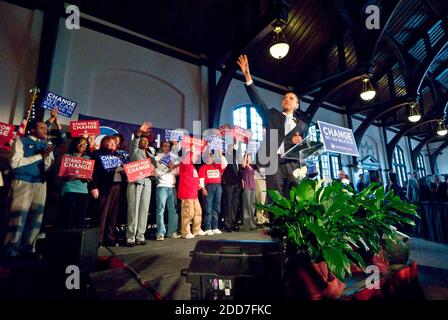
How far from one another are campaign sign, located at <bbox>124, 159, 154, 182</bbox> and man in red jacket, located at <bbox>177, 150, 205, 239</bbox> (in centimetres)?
65

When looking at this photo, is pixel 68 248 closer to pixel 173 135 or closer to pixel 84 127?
pixel 84 127

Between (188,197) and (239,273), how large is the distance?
2.33 m

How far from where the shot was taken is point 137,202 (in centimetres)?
291

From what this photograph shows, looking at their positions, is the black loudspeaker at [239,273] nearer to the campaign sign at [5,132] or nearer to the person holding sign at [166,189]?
the person holding sign at [166,189]

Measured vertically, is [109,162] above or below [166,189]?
above

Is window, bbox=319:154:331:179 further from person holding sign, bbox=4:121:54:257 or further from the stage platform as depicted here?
person holding sign, bbox=4:121:54:257

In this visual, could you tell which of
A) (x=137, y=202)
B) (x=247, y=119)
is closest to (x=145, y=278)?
(x=137, y=202)

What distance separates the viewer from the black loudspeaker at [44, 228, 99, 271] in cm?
178

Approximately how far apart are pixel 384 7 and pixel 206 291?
710cm

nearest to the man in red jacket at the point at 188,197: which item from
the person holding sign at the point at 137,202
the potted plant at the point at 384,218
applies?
the person holding sign at the point at 137,202

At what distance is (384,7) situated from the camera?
17.2 ft
